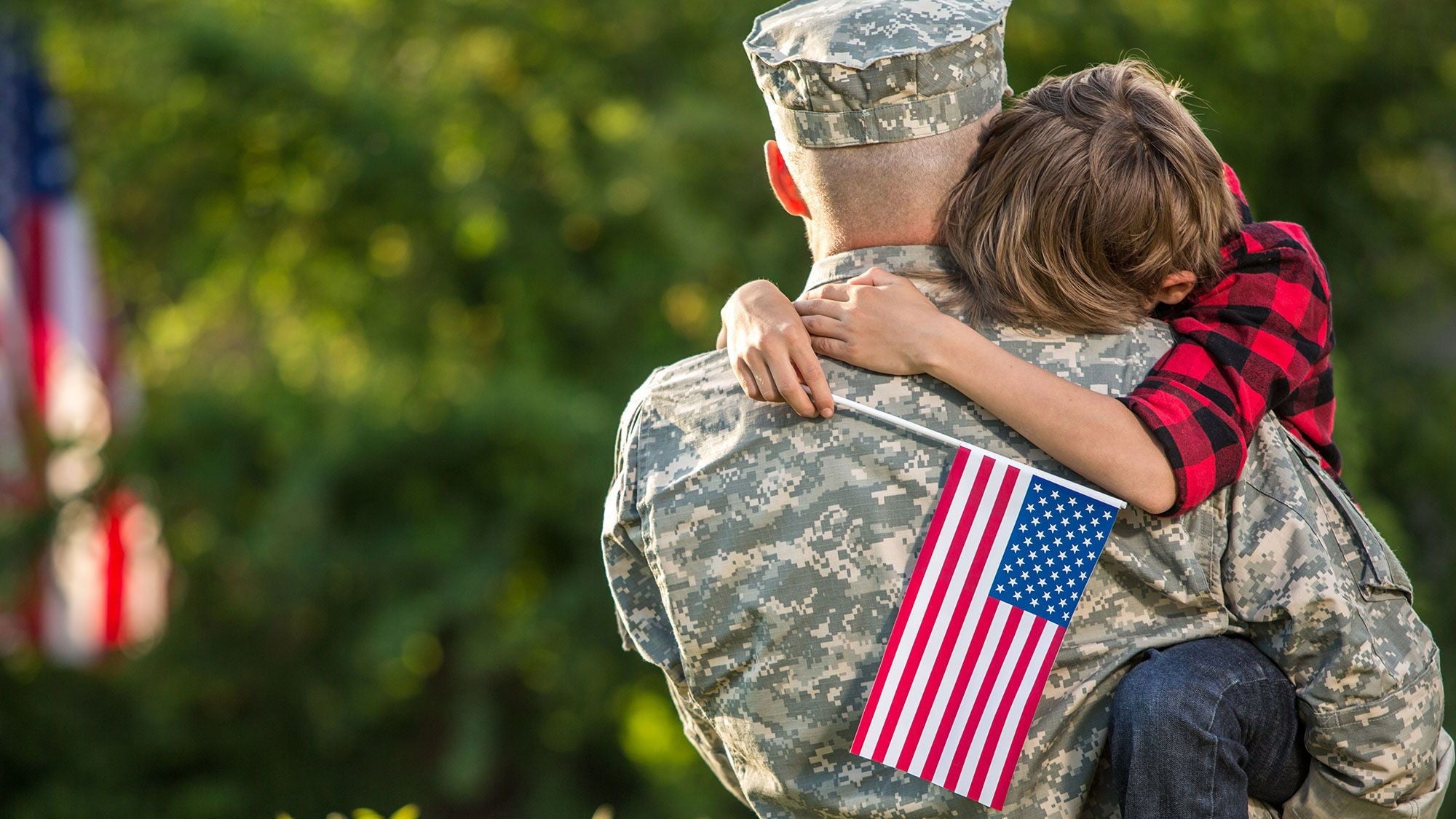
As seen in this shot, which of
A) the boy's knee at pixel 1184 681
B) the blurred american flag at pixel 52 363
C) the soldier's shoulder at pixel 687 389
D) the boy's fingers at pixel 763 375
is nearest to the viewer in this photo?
the boy's knee at pixel 1184 681

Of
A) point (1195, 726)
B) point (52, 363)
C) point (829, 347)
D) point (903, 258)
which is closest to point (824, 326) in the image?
point (829, 347)

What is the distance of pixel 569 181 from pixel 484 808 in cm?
359

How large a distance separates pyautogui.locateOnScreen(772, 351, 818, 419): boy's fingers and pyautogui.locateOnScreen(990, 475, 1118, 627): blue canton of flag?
272mm

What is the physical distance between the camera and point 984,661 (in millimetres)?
1697

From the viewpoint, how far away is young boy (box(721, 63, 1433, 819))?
1588 mm

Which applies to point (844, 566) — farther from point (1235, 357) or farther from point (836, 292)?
point (1235, 357)

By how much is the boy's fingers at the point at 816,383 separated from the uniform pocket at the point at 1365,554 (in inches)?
23.2

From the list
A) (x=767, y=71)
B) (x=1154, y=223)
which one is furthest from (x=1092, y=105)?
(x=767, y=71)

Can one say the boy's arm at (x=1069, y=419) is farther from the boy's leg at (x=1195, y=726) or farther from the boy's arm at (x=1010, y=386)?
the boy's leg at (x=1195, y=726)

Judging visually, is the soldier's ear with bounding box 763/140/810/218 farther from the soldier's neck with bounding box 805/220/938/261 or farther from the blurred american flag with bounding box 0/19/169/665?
the blurred american flag with bounding box 0/19/169/665

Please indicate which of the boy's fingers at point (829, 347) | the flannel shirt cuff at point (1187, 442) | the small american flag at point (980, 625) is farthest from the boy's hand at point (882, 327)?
the flannel shirt cuff at point (1187, 442)

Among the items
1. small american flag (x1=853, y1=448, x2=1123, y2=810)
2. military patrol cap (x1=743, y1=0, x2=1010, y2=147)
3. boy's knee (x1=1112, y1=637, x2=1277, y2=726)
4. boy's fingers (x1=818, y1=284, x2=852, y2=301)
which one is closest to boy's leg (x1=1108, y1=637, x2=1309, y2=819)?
boy's knee (x1=1112, y1=637, x2=1277, y2=726)

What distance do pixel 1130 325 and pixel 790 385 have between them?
41 cm

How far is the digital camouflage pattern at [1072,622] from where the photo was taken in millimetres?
1645
